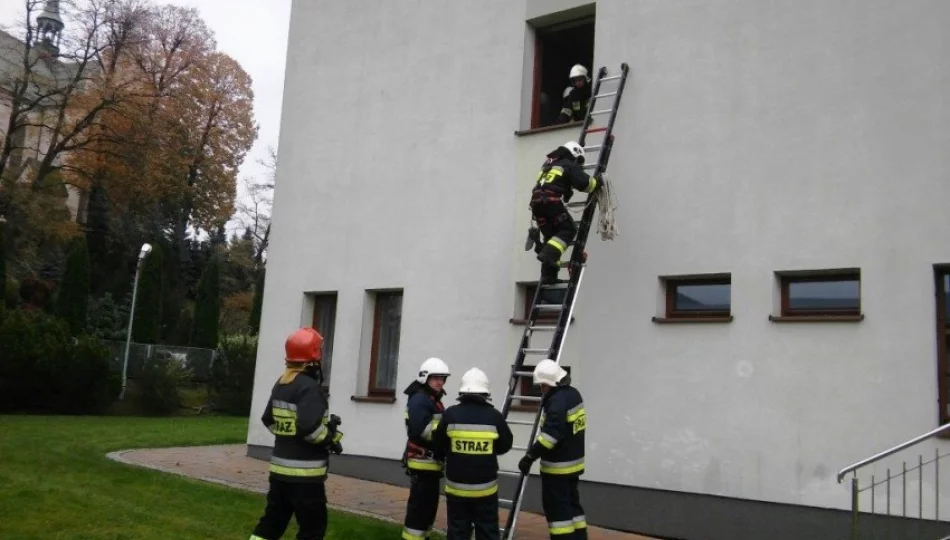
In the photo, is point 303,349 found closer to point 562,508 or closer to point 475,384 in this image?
point 475,384

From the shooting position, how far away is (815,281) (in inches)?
313

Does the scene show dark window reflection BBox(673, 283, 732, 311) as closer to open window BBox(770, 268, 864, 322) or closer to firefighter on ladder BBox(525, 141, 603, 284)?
open window BBox(770, 268, 864, 322)

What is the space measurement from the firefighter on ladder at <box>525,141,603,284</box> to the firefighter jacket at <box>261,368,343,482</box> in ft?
9.59

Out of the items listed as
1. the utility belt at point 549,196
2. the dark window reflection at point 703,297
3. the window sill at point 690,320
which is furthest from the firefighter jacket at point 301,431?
the dark window reflection at point 703,297

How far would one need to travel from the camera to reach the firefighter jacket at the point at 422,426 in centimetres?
683

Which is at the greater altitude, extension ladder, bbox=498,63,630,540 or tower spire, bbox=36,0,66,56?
tower spire, bbox=36,0,66,56

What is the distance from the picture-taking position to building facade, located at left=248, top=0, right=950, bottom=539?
7453 millimetres

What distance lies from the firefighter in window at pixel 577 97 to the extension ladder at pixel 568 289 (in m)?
0.65

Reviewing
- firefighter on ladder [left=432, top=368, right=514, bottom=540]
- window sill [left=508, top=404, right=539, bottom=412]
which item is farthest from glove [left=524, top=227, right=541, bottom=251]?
firefighter on ladder [left=432, top=368, right=514, bottom=540]

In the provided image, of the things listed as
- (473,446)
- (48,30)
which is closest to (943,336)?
(473,446)

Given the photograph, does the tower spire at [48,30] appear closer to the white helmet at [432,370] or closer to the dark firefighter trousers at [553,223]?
the dark firefighter trousers at [553,223]

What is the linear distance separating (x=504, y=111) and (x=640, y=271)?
2895 mm

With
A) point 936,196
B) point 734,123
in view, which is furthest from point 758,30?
point 936,196

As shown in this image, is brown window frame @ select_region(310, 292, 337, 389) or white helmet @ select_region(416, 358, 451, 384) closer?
white helmet @ select_region(416, 358, 451, 384)
